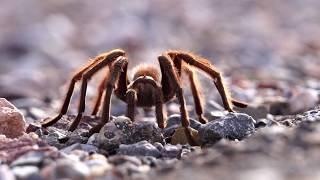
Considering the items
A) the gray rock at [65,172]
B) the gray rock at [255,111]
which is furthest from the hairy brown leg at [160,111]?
the gray rock at [65,172]

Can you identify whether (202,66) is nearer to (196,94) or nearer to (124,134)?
(196,94)

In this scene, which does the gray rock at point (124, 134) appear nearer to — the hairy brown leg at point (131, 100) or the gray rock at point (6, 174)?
the hairy brown leg at point (131, 100)

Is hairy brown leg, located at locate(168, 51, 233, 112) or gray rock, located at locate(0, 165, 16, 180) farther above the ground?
hairy brown leg, located at locate(168, 51, 233, 112)

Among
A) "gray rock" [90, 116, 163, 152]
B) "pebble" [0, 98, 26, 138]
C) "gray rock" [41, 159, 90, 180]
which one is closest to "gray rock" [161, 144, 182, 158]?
"gray rock" [90, 116, 163, 152]

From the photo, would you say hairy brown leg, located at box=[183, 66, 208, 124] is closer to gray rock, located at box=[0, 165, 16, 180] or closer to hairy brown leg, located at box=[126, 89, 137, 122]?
hairy brown leg, located at box=[126, 89, 137, 122]

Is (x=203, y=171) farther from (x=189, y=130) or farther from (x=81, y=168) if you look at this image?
(x=189, y=130)

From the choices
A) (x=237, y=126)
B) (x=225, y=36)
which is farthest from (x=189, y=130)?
(x=225, y=36)

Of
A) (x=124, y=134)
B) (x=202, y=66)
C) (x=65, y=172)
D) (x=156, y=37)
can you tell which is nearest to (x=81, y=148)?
(x=124, y=134)
